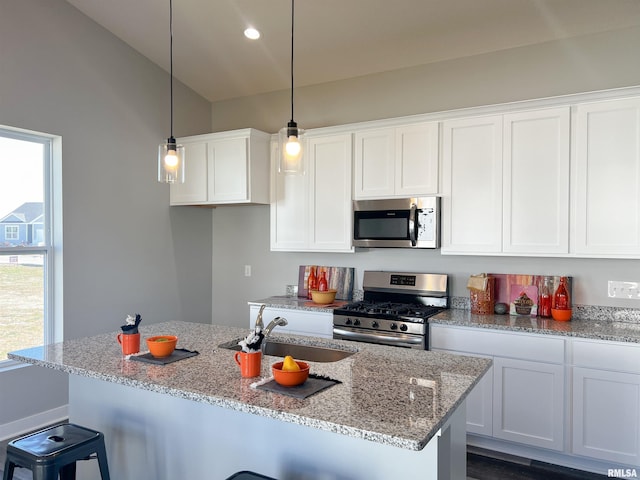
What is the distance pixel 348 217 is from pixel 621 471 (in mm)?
2480

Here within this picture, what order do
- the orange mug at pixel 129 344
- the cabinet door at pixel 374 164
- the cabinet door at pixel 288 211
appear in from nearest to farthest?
1. the orange mug at pixel 129 344
2. the cabinet door at pixel 374 164
3. the cabinet door at pixel 288 211

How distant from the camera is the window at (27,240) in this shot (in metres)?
3.50

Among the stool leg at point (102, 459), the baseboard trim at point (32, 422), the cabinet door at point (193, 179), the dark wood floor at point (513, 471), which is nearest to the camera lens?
the stool leg at point (102, 459)

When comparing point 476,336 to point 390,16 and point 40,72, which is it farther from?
point 40,72

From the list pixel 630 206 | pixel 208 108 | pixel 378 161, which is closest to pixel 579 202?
pixel 630 206

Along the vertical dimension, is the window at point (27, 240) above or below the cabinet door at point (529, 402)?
above

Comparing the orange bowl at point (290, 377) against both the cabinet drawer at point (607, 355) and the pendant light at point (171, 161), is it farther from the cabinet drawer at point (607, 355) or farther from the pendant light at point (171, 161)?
the cabinet drawer at point (607, 355)

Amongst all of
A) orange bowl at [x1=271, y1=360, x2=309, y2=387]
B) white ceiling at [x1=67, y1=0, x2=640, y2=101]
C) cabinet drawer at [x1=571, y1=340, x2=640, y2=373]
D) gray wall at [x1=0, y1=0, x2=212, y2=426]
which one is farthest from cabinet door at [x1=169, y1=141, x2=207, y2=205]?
cabinet drawer at [x1=571, y1=340, x2=640, y2=373]

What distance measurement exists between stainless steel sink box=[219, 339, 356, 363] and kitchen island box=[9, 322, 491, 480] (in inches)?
1.7

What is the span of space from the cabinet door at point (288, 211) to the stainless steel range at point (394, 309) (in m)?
0.69

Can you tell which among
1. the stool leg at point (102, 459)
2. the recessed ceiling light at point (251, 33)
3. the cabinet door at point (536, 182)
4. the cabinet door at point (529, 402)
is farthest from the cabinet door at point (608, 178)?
the stool leg at point (102, 459)

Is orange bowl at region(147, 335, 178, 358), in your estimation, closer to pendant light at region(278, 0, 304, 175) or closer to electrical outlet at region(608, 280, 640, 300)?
pendant light at region(278, 0, 304, 175)

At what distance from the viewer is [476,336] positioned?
3133 millimetres

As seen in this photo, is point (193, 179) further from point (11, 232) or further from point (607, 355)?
point (607, 355)
